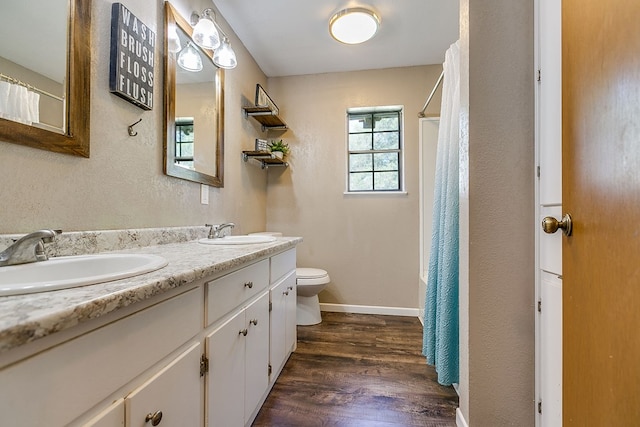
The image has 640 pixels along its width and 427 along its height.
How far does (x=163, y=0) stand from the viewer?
1.41 metres

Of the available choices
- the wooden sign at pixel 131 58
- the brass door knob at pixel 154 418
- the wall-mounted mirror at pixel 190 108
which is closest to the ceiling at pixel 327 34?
the wall-mounted mirror at pixel 190 108

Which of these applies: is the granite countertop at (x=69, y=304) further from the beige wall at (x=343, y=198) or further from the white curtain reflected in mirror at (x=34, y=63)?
the beige wall at (x=343, y=198)

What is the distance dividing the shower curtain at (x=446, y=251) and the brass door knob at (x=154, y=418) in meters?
1.31

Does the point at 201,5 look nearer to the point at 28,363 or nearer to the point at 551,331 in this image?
the point at 28,363

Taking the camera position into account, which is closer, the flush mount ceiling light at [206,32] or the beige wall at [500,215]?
the beige wall at [500,215]

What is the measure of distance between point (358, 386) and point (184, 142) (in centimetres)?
168

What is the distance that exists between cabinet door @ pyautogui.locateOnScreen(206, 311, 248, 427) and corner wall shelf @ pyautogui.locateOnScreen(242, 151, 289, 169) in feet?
5.06

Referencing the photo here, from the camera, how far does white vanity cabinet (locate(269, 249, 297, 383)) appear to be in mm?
1471

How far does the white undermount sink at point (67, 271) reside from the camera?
1.68 ft

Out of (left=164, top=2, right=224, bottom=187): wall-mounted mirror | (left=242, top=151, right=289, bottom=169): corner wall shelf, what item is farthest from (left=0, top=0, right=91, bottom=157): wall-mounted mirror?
(left=242, top=151, right=289, bottom=169): corner wall shelf

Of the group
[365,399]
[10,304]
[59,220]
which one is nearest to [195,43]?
[59,220]

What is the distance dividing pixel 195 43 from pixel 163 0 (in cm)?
24

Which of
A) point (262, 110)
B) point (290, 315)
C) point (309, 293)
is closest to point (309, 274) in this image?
point (309, 293)

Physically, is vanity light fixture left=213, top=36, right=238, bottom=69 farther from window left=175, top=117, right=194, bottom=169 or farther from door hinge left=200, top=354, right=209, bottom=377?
door hinge left=200, top=354, right=209, bottom=377
